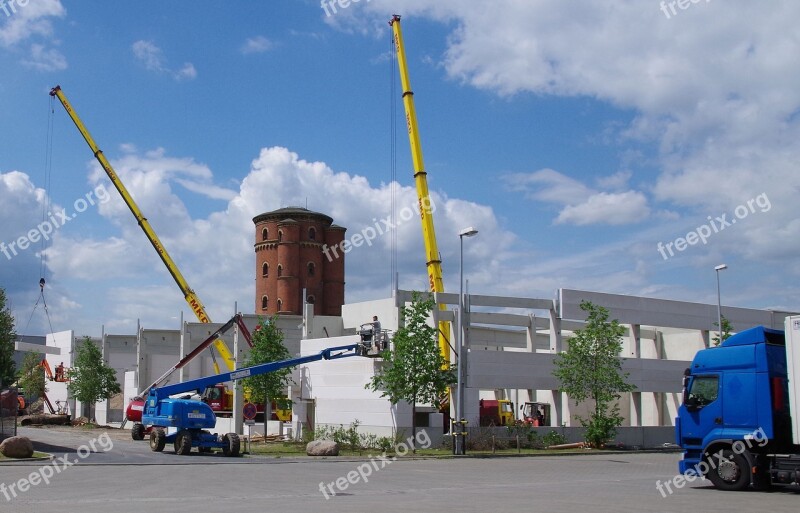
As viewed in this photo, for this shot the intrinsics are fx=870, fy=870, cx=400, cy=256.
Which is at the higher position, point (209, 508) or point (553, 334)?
point (553, 334)

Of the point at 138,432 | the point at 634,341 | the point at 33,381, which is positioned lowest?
the point at 138,432

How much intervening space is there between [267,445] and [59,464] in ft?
53.7

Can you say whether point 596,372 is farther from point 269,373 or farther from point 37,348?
point 37,348

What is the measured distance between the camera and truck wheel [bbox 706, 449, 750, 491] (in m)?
19.6

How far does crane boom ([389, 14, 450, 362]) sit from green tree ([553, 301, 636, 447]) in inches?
246

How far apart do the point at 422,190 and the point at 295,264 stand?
42269 mm

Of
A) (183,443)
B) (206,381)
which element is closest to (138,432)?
(206,381)

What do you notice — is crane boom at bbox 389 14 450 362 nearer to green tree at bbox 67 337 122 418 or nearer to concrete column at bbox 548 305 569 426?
concrete column at bbox 548 305 569 426

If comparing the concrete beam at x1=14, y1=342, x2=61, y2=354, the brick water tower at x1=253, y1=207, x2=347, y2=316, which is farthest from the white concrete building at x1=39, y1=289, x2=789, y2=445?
the brick water tower at x1=253, y1=207, x2=347, y2=316

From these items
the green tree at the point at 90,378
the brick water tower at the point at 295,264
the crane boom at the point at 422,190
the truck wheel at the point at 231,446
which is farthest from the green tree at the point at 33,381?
the truck wheel at the point at 231,446

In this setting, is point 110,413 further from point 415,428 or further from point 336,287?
point 415,428

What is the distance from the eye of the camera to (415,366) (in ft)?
120

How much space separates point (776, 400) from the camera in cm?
1964

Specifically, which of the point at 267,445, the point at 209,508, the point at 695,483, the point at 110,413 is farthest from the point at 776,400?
the point at 110,413
